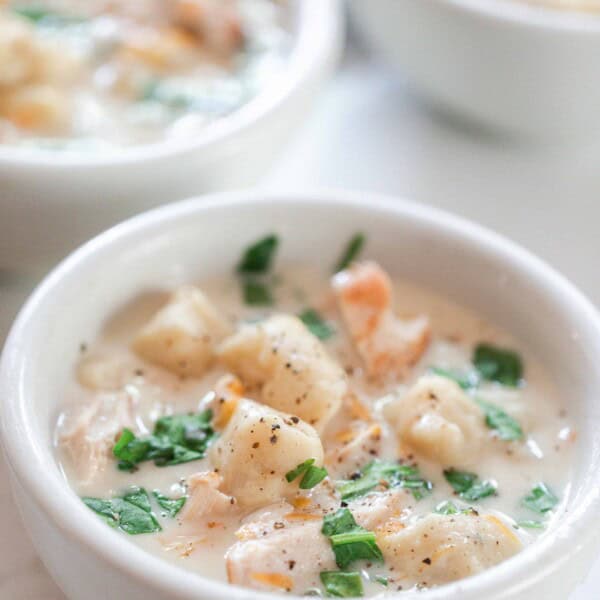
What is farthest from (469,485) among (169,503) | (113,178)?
(113,178)

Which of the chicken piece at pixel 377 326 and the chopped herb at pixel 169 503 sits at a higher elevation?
the chicken piece at pixel 377 326

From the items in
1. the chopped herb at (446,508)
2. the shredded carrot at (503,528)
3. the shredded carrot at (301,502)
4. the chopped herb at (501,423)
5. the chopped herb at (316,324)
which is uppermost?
the shredded carrot at (503,528)

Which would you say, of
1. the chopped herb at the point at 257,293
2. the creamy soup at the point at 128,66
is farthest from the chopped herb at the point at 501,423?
the creamy soup at the point at 128,66

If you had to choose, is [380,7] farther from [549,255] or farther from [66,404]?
[66,404]

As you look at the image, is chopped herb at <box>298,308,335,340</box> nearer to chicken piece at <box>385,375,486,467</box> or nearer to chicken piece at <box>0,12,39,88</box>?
chicken piece at <box>385,375,486,467</box>

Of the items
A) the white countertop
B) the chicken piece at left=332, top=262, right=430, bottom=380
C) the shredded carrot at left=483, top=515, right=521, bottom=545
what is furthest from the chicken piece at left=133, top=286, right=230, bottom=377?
the white countertop

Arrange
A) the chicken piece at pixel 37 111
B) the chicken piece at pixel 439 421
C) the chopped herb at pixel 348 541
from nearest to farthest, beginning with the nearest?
the chopped herb at pixel 348 541, the chicken piece at pixel 439 421, the chicken piece at pixel 37 111

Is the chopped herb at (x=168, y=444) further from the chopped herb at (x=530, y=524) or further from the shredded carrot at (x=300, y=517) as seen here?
the chopped herb at (x=530, y=524)
